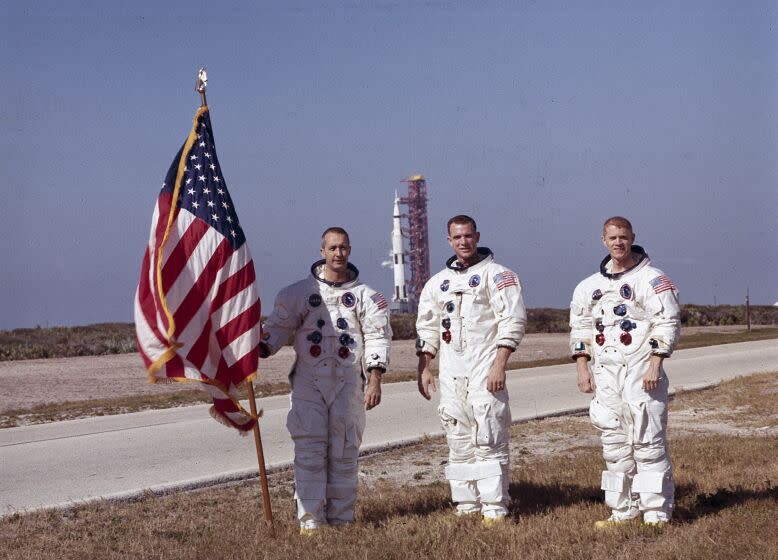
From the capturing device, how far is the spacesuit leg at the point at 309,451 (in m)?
6.77

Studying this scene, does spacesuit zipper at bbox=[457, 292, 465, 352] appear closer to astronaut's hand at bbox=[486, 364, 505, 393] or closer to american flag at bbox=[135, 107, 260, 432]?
astronaut's hand at bbox=[486, 364, 505, 393]

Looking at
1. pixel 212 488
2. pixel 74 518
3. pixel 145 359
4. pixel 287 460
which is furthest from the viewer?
pixel 287 460

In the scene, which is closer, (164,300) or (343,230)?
(164,300)

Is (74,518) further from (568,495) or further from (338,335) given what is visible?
(568,495)

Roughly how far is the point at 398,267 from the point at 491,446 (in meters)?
74.6

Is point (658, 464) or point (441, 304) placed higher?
point (441, 304)

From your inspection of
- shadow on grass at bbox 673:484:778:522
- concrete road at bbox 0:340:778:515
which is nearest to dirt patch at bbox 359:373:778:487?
concrete road at bbox 0:340:778:515

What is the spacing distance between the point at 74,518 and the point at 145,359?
211 centimetres

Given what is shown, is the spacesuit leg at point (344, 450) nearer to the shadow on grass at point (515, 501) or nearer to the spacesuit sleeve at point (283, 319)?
the shadow on grass at point (515, 501)

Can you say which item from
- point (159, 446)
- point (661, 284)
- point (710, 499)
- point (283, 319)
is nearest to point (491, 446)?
point (661, 284)

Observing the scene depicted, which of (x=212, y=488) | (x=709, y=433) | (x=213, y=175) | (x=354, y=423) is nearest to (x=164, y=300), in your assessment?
(x=213, y=175)

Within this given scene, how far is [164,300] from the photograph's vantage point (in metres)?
6.57

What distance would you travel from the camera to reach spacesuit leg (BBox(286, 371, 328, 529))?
677 centimetres

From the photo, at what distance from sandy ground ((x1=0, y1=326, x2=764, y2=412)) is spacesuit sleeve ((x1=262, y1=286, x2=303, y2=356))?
425 inches
